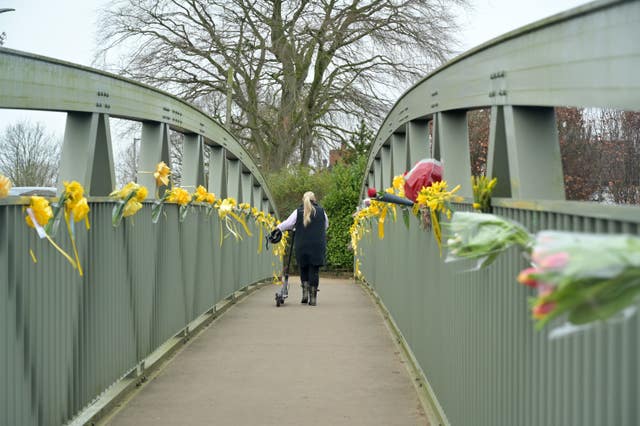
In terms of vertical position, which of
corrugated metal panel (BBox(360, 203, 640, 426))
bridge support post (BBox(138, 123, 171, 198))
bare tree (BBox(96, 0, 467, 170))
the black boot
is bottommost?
the black boot

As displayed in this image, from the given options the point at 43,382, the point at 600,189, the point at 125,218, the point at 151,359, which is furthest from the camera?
the point at 151,359

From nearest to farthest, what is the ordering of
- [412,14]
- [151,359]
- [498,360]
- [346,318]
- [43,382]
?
1. [498,360]
2. [43,382]
3. [151,359]
4. [346,318]
5. [412,14]

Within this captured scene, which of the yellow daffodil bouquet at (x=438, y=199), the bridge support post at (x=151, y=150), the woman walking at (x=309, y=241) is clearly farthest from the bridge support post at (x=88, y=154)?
the woman walking at (x=309, y=241)

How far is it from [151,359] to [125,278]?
1234 millimetres

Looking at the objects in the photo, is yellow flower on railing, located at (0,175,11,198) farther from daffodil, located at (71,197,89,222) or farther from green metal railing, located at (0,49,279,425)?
daffodil, located at (71,197,89,222)

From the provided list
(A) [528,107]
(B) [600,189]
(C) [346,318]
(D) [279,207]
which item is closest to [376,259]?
(C) [346,318]

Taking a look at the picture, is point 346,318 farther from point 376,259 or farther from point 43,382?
point 43,382

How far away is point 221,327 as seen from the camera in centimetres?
1023

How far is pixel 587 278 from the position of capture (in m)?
1.21

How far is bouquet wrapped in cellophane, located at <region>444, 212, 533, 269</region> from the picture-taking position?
1.66 meters

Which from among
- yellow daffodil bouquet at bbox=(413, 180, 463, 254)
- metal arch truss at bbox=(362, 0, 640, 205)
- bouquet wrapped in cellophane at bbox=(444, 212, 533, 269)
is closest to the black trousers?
metal arch truss at bbox=(362, 0, 640, 205)

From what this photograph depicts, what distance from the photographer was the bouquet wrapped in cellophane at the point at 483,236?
1.66 m

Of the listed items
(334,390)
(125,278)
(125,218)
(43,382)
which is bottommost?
(334,390)

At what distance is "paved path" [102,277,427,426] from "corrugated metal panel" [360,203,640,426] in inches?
15.5
